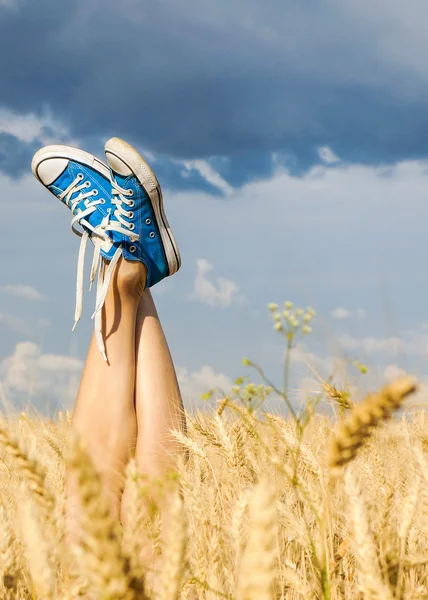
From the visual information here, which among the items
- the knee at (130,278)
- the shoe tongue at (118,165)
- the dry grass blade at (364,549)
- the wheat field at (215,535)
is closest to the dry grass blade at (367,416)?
the wheat field at (215,535)

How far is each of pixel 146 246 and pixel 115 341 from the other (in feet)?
1.49

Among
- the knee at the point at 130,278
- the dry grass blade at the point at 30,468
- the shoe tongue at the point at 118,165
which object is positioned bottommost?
the dry grass blade at the point at 30,468

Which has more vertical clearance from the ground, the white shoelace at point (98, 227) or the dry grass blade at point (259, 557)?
the white shoelace at point (98, 227)

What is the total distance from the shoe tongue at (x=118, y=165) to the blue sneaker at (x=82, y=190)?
96mm

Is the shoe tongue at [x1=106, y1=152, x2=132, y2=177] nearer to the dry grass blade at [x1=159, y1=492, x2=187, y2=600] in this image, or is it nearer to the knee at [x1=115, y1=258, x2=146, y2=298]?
the knee at [x1=115, y1=258, x2=146, y2=298]

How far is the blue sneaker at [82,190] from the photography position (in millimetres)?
2115

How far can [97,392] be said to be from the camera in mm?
1775

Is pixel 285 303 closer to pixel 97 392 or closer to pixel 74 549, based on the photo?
pixel 74 549

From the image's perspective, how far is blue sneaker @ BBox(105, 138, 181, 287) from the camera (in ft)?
7.03

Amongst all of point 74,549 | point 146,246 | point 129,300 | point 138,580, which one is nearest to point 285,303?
point 74,549

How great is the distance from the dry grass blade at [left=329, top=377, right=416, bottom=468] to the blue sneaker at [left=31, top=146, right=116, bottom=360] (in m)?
1.57

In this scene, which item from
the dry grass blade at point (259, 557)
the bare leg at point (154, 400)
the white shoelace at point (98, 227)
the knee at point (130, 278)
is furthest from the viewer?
the white shoelace at point (98, 227)

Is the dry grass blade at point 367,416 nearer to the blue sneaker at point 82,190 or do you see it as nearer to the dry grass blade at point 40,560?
the dry grass blade at point 40,560

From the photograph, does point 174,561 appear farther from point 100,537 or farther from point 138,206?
point 138,206
